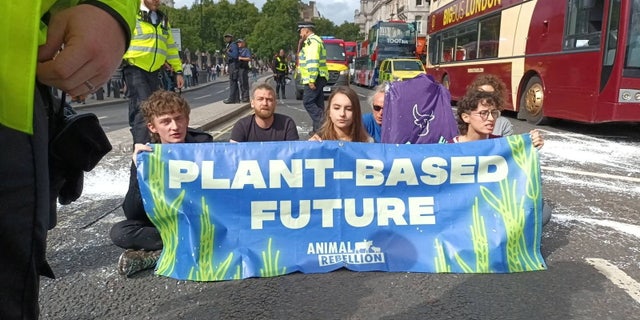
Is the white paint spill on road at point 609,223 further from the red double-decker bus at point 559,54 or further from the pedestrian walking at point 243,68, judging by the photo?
the pedestrian walking at point 243,68

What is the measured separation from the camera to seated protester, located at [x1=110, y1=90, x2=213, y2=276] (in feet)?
9.81

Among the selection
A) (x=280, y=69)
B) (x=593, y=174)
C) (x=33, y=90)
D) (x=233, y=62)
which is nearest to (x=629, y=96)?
(x=593, y=174)

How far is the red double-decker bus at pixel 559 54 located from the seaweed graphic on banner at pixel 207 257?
7847 millimetres

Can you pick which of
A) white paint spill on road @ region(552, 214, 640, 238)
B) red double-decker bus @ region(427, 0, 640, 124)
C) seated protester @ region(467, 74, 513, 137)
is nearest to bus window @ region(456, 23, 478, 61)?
red double-decker bus @ region(427, 0, 640, 124)

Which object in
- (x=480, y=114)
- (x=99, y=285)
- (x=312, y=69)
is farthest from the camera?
(x=312, y=69)

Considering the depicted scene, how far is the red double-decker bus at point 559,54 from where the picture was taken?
27.0 feet

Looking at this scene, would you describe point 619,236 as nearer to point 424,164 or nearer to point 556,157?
point 424,164

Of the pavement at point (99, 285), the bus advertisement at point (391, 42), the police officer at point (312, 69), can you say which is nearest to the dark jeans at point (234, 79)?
the police officer at point (312, 69)

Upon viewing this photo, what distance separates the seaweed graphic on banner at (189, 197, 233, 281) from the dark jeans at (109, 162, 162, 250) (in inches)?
12.8

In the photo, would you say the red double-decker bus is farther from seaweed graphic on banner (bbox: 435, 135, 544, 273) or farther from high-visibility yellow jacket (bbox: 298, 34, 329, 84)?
seaweed graphic on banner (bbox: 435, 135, 544, 273)

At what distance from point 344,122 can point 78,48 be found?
300 cm

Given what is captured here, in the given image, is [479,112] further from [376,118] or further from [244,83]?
[244,83]

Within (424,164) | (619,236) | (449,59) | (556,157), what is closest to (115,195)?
(424,164)

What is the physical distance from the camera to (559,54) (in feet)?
32.0
